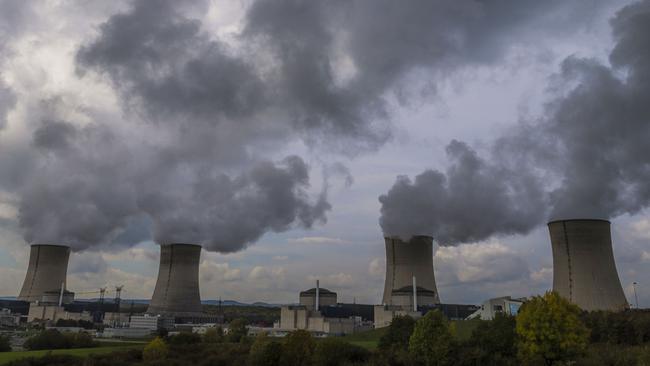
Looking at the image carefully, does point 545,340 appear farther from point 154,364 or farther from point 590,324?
point 154,364

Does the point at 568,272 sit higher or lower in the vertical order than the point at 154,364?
higher

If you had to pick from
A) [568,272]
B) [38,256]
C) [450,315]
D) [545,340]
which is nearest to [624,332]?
[568,272]

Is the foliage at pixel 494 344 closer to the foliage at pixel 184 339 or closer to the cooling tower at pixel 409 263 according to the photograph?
the cooling tower at pixel 409 263

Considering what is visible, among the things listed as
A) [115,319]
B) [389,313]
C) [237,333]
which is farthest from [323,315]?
[115,319]

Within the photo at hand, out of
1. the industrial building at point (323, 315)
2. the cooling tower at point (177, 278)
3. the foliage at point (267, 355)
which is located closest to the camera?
the foliage at point (267, 355)

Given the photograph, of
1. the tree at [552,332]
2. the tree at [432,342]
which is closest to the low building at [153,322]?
the tree at [432,342]
